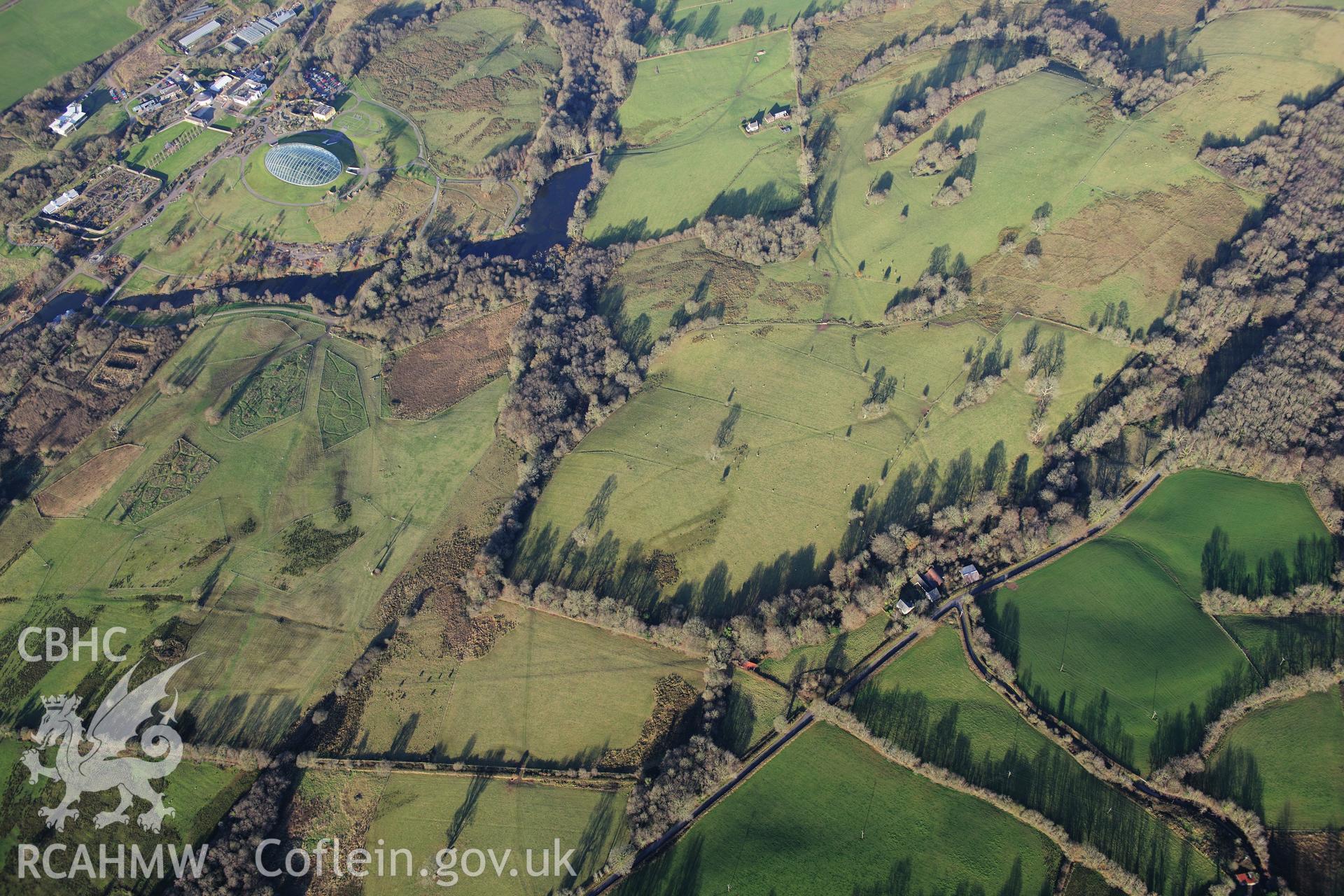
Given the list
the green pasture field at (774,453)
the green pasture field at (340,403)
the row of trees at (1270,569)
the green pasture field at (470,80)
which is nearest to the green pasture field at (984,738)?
the green pasture field at (774,453)

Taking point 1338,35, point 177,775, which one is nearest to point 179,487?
point 177,775

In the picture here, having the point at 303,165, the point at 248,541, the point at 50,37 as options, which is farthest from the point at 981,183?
the point at 50,37

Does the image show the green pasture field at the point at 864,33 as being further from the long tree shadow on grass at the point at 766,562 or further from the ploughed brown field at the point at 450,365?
the long tree shadow on grass at the point at 766,562

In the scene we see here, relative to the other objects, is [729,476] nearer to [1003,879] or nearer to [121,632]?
[1003,879]

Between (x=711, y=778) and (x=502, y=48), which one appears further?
(x=502, y=48)

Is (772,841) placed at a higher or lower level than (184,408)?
lower
